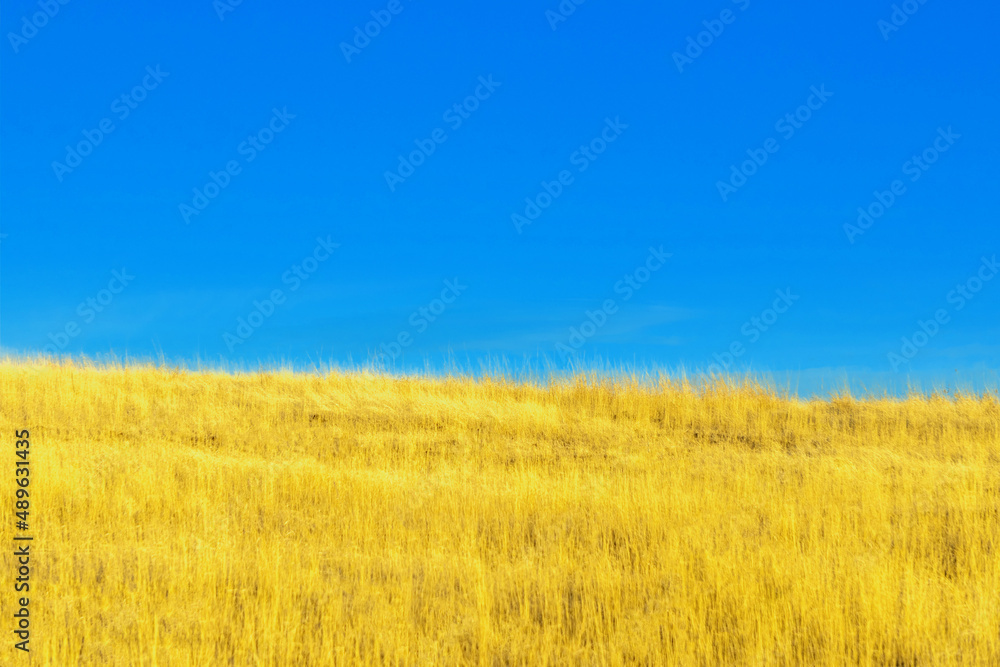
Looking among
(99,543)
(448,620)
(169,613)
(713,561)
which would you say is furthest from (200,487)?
(713,561)

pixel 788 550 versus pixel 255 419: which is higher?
pixel 255 419

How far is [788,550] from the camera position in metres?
8.54

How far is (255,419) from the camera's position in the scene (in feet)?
56.9

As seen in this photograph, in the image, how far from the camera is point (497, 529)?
31.8 ft

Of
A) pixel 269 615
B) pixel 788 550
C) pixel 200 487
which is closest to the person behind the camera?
pixel 269 615

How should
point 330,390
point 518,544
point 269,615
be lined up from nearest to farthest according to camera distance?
point 269,615 < point 518,544 < point 330,390

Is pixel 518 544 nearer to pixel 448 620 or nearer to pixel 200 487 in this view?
pixel 448 620

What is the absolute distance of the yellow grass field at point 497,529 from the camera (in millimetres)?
6336

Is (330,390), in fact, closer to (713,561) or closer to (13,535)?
(13,535)

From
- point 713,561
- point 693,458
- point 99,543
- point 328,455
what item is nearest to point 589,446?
point 693,458

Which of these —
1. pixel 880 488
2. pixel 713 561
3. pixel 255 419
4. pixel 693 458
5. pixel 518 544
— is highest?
pixel 255 419

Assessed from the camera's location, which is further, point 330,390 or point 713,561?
point 330,390

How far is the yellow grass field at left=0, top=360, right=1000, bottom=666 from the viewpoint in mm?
6336

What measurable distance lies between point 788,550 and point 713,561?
1393 millimetres
